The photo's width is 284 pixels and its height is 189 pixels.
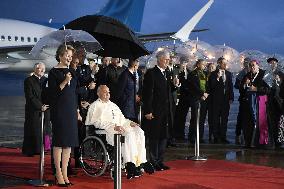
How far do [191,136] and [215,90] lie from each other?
1146 mm

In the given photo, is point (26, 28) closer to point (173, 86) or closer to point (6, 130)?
point (6, 130)

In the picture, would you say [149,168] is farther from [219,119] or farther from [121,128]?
[219,119]

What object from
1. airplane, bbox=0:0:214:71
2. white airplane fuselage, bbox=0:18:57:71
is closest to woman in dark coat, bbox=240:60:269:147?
airplane, bbox=0:0:214:71

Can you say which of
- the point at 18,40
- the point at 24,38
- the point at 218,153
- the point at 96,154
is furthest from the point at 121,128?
the point at 24,38

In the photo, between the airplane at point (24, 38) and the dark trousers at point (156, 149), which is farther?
the airplane at point (24, 38)

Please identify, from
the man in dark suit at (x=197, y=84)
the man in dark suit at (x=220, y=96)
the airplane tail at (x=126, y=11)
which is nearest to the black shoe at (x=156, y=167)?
the man in dark suit at (x=197, y=84)

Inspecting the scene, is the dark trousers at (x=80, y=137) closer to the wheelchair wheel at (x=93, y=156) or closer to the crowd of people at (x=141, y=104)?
the crowd of people at (x=141, y=104)

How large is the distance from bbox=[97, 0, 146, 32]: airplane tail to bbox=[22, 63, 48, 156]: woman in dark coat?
90.3 feet

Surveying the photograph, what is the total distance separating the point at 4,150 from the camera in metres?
8.31

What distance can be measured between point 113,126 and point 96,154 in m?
0.42

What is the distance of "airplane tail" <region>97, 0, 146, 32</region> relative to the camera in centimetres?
3494

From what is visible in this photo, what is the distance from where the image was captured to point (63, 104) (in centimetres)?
523

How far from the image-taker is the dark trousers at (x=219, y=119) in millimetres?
9547

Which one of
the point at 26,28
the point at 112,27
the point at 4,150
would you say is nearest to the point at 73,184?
the point at 112,27
